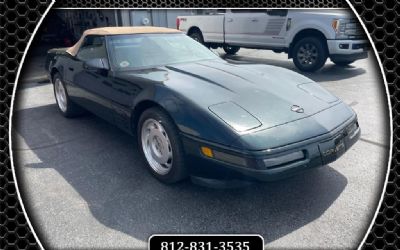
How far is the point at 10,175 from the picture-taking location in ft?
6.58

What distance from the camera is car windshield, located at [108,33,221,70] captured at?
303 cm

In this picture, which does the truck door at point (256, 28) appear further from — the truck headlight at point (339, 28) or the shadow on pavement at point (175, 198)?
the shadow on pavement at point (175, 198)

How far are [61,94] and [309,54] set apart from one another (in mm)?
5046

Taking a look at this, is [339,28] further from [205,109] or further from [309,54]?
[205,109]

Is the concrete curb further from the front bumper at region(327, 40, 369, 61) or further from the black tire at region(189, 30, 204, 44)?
the front bumper at region(327, 40, 369, 61)

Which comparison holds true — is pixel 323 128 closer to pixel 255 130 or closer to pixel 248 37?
pixel 255 130

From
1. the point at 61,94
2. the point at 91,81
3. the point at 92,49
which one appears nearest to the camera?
the point at 91,81

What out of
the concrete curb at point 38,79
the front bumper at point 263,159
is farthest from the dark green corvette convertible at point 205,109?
the concrete curb at point 38,79

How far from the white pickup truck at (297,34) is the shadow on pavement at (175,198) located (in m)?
3.65

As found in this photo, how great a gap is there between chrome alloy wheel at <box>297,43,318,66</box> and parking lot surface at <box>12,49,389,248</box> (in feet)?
11.8

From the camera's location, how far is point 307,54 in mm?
6688

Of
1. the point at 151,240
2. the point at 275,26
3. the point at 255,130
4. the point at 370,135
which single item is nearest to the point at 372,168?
the point at 370,135

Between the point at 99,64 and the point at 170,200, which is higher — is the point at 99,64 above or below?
above

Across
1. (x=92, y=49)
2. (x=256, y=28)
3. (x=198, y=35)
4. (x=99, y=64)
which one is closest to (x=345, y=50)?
(x=256, y=28)
